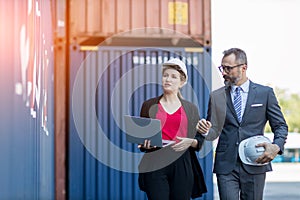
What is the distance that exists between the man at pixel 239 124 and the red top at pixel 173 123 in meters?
0.15

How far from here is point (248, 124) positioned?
202 inches

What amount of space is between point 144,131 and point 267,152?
0.91 metres

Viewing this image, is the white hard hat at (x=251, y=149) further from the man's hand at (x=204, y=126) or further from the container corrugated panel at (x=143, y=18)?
the container corrugated panel at (x=143, y=18)

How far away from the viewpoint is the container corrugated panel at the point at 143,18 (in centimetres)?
969

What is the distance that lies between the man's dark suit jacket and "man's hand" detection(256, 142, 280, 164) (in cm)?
10

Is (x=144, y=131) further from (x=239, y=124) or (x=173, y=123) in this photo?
(x=239, y=124)

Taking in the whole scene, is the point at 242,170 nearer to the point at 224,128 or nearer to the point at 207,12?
the point at 224,128

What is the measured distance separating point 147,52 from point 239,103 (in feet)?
15.4

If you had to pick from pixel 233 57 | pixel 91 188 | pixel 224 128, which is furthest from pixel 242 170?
pixel 91 188

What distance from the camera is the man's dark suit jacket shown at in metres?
5.10

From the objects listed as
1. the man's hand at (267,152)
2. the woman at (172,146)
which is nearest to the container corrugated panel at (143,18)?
the woman at (172,146)

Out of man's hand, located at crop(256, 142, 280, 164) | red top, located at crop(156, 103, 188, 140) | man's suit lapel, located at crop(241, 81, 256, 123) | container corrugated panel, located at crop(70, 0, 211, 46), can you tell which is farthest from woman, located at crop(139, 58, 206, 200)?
Answer: container corrugated panel, located at crop(70, 0, 211, 46)

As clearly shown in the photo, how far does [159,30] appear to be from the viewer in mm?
9844

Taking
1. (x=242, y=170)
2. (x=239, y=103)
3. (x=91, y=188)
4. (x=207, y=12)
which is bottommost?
(x=91, y=188)
